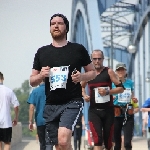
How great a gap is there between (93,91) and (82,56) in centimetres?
312

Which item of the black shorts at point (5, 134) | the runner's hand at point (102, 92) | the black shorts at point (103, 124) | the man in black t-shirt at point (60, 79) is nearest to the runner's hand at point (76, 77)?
the man in black t-shirt at point (60, 79)

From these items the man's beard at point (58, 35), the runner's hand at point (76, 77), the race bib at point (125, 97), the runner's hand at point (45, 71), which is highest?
the man's beard at point (58, 35)

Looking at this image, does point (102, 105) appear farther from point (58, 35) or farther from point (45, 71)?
point (45, 71)

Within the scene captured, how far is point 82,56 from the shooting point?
666 centimetres

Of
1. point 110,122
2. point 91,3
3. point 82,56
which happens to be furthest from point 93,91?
point 91,3

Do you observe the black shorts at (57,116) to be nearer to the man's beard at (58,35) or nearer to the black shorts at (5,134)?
the man's beard at (58,35)

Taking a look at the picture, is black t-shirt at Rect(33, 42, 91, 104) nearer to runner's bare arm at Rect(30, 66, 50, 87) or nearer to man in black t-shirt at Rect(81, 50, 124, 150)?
runner's bare arm at Rect(30, 66, 50, 87)

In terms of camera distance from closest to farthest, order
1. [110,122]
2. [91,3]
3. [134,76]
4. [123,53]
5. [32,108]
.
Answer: [110,122] → [32,108] → [91,3] → [134,76] → [123,53]

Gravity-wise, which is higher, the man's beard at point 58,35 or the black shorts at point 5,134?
the man's beard at point 58,35

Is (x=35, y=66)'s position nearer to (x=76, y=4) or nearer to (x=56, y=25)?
(x=56, y=25)

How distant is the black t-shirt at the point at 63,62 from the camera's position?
6.53 m

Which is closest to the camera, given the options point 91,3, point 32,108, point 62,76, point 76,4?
point 62,76

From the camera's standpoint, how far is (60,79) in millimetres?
6469

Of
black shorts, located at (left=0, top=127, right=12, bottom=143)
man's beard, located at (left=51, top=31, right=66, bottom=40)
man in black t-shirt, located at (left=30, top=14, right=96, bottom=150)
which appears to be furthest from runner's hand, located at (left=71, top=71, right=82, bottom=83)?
black shorts, located at (left=0, top=127, right=12, bottom=143)
